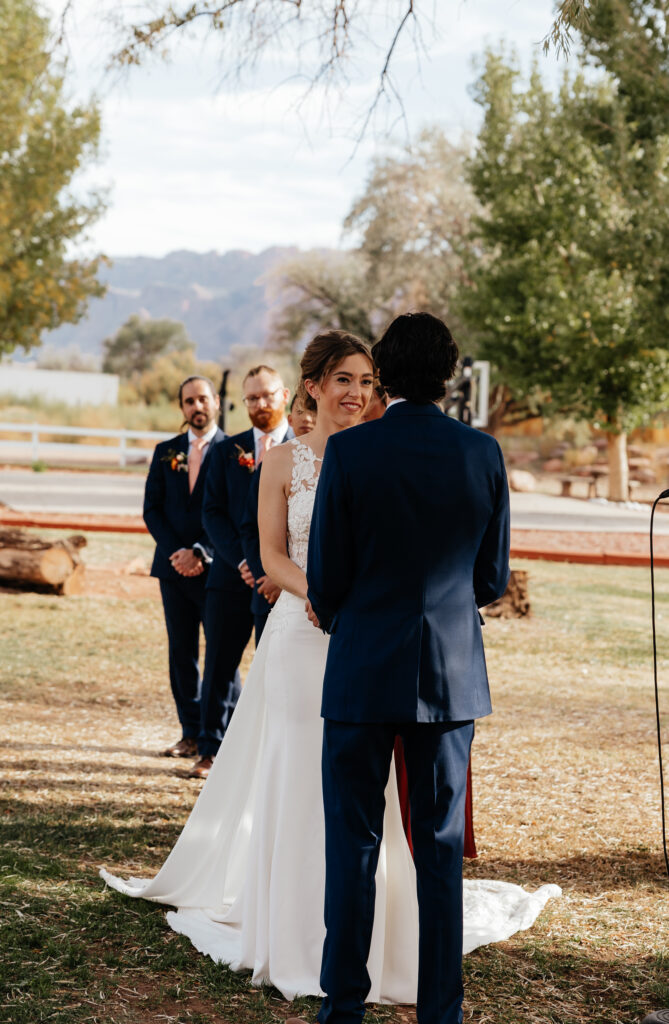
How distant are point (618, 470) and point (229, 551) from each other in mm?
23694

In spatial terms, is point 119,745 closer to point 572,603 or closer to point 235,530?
point 235,530

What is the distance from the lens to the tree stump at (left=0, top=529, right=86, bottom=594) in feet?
34.5

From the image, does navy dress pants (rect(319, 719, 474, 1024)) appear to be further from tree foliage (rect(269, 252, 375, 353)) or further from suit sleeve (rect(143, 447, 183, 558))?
tree foliage (rect(269, 252, 375, 353))

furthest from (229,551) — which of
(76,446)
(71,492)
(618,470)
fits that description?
(618,470)

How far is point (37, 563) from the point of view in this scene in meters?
10.5

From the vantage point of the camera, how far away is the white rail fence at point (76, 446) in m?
26.2

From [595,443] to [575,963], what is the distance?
1341 inches

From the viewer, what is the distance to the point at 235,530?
5383mm

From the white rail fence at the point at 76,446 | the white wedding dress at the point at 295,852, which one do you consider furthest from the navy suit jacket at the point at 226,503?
the white rail fence at the point at 76,446

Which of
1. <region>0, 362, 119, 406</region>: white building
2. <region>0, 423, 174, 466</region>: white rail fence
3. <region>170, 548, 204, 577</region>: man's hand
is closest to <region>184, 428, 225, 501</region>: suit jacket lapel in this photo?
<region>170, 548, 204, 577</region>: man's hand

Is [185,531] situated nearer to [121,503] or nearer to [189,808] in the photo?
[189,808]

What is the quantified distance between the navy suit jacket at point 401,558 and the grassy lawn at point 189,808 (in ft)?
3.86

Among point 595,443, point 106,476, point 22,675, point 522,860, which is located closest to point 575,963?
point 522,860

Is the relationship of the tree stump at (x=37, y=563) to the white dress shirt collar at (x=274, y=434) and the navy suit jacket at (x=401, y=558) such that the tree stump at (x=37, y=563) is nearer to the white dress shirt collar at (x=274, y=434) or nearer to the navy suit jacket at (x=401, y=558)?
the white dress shirt collar at (x=274, y=434)
